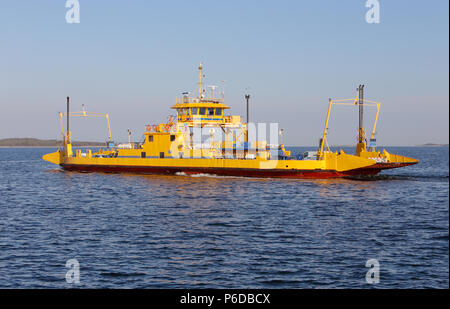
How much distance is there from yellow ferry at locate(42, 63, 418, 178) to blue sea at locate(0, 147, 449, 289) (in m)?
7.50

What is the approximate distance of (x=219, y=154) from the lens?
6131 centimetres

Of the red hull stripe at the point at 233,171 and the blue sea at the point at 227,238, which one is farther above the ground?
the red hull stripe at the point at 233,171

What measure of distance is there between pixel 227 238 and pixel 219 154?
118 feet

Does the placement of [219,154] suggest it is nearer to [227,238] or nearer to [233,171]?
[233,171]

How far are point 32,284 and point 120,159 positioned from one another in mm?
52008

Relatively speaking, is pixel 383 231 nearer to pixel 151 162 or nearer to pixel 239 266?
pixel 239 266

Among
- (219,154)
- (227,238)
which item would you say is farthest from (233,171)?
(227,238)

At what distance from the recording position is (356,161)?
52.5 metres

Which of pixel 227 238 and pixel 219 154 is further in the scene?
pixel 219 154

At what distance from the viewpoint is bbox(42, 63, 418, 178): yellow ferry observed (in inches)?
2146

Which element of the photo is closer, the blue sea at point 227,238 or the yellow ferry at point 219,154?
the blue sea at point 227,238

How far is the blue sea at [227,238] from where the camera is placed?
1856cm

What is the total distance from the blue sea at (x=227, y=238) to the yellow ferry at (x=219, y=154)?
24.6 feet

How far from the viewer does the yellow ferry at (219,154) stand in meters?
54.5
